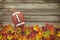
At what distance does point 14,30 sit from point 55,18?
966 millimetres

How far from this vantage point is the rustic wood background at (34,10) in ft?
14.4

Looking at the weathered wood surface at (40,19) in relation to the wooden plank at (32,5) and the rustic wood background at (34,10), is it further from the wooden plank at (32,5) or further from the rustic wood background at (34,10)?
the wooden plank at (32,5)

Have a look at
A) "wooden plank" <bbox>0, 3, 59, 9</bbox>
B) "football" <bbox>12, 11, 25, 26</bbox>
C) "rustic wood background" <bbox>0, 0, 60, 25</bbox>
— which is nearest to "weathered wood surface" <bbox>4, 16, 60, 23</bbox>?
"rustic wood background" <bbox>0, 0, 60, 25</bbox>

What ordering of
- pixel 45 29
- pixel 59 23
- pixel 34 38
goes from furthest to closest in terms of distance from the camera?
pixel 59 23 < pixel 45 29 < pixel 34 38

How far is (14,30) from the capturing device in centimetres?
389

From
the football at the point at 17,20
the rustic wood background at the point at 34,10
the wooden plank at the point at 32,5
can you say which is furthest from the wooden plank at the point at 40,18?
the football at the point at 17,20

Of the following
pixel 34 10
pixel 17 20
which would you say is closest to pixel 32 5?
pixel 34 10

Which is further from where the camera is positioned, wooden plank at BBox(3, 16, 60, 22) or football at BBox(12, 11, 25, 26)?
wooden plank at BBox(3, 16, 60, 22)

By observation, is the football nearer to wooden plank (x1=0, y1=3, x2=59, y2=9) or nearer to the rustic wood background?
the rustic wood background

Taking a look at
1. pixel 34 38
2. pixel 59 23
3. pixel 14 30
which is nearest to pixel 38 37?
pixel 34 38

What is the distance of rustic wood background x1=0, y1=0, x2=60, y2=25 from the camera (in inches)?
173

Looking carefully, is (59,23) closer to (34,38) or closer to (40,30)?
(40,30)

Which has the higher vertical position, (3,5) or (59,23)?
(3,5)

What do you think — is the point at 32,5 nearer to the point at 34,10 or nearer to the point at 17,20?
the point at 34,10
